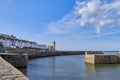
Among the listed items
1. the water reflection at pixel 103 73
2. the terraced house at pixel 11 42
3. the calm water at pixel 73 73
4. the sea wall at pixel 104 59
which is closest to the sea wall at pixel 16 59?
the calm water at pixel 73 73

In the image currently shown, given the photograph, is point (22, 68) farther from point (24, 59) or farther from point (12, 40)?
point (12, 40)

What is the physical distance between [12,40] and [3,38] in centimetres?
933

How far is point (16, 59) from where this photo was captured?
25.9 meters

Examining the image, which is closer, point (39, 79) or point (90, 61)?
point (39, 79)

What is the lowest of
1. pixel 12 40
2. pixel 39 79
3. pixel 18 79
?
pixel 39 79

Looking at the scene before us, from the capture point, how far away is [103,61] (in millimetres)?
35562

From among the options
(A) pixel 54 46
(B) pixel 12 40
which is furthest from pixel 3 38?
(A) pixel 54 46

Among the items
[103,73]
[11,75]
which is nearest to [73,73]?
[103,73]

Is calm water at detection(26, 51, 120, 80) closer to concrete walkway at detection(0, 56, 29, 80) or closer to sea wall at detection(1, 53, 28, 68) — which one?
sea wall at detection(1, 53, 28, 68)

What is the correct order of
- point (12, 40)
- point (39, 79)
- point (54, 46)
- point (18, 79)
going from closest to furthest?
point (18, 79) → point (39, 79) → point (12, 40) → point (54, 46)

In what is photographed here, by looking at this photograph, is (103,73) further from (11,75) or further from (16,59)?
(11,75)

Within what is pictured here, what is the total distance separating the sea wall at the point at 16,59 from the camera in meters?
25.5

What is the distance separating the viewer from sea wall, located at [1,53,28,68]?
83.8 ft

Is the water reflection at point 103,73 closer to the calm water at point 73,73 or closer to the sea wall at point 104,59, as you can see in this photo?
the calm water at point 73,73
